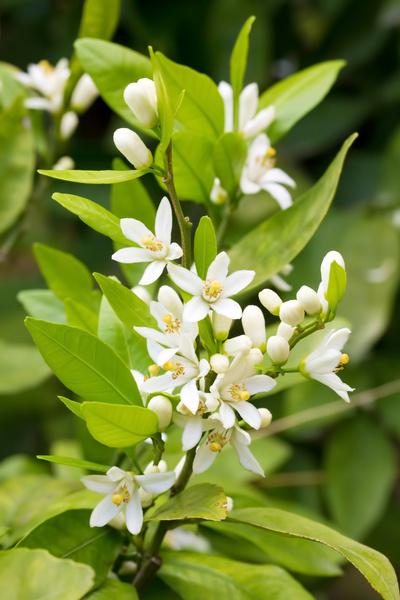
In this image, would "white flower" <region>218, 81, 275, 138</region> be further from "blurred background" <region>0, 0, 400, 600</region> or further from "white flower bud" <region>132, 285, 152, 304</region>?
"blurred background" <region>0, 0, 400, 600</region>

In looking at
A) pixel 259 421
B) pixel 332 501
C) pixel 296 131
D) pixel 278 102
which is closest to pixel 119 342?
pixel 259 421

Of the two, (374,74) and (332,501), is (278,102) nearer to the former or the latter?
(332,501)

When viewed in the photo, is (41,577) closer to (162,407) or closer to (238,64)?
(162,407)

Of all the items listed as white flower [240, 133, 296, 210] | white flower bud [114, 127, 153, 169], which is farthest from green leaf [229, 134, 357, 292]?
white flower bud [114, 127, 153, 169]

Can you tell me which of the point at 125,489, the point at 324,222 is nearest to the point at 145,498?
the point at 125,489

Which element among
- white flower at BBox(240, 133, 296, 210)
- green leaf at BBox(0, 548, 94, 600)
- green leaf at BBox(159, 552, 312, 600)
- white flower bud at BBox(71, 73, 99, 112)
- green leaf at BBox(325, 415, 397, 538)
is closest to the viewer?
green leaf at BBox(0, 548, 94, 600)

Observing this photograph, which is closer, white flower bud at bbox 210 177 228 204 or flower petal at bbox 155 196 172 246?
flower petal at bbox 155 196 172 246
